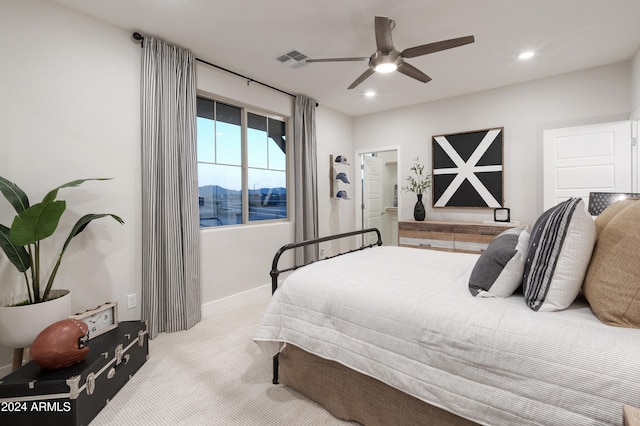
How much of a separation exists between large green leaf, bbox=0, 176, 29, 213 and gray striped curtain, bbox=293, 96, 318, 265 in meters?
2.82

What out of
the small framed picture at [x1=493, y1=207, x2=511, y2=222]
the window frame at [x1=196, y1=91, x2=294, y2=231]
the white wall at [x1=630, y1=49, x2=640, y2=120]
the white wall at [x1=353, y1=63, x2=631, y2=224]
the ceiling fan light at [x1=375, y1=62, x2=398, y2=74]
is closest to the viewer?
the ceiling fan light at [x1=375, y1=62, x2=398, y2=74]

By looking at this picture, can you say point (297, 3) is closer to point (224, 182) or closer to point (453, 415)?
point (224, 182)

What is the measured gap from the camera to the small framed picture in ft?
12.9

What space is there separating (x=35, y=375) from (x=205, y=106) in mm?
2803

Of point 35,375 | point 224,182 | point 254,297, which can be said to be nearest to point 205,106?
point 224,182

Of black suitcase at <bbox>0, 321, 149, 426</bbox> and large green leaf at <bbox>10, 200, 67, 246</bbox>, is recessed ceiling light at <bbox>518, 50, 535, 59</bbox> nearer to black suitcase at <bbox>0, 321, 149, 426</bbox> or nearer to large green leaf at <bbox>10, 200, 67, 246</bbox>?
large green leaf at <bbox>10, 200, 67, 246</bbox>

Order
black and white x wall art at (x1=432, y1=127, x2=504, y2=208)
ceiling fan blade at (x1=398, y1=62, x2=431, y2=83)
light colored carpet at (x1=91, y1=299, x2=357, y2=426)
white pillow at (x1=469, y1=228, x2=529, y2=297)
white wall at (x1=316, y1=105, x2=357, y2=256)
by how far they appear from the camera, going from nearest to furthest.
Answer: white pillow at (x1=469, y1=228, x2=529, y2=297)
light colored carpet at (x1=91, y1=299, x2=357, y2=426)
ceiling fan blade at (x1=398, y1=62, x2=431, y2=83)
black and white x wall art at (x1=432, y1=127, x2=504, y2=208)
white wall at (x1=316, y1=105, x2=357, y2=256)

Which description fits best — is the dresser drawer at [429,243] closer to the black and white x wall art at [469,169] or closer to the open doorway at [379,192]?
the black and white x wall art at [469,169]

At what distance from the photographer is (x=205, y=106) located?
341cm

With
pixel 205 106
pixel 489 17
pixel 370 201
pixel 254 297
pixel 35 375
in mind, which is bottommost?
pixel 254 297

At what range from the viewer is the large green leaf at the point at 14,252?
186 cm

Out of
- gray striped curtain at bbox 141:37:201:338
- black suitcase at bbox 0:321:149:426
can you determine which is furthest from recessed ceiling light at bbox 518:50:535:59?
black suitcase at bbox 0:321:149:426

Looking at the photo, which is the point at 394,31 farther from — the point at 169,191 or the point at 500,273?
the point at 169,191

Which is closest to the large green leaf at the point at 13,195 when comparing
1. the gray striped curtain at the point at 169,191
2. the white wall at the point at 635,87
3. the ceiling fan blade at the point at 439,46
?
the gray striped curtain at the point at 169,191
